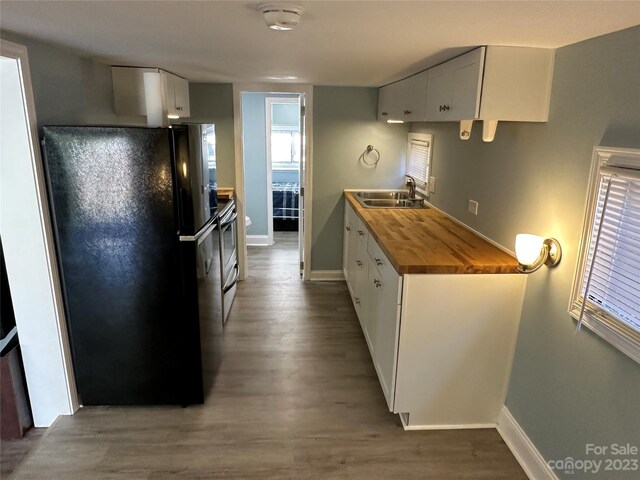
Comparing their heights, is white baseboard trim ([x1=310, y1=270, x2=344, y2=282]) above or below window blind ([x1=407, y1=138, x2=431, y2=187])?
below

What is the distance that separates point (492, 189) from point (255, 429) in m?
2.00

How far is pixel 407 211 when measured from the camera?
3.58 m

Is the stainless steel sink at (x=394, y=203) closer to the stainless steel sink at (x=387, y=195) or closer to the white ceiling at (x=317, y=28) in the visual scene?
the stainless steel sink at (x=387, y=195)

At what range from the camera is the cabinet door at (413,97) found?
9.59 ft

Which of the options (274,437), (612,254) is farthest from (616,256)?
(274,437)

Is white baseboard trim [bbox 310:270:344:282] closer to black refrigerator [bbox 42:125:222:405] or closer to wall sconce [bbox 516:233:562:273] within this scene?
black refrigerator [bbox 42:125:222:405]

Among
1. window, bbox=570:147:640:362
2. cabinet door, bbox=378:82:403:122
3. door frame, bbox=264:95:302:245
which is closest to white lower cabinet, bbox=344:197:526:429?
window, bbox=570:147:640:362

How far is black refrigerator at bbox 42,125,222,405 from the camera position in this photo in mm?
2215

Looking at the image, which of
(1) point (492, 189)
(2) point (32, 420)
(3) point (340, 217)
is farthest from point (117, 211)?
(3) point (340, 217)

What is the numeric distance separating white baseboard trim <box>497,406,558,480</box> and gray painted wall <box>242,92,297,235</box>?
4309mm

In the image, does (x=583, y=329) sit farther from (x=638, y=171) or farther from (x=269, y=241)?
(x=269, y=241)

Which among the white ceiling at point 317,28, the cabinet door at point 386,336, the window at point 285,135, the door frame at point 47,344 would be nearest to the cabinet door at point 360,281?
the cabinet door at point 386,336

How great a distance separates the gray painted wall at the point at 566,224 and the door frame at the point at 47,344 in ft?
8.28

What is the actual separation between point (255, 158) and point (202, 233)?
139 inches
